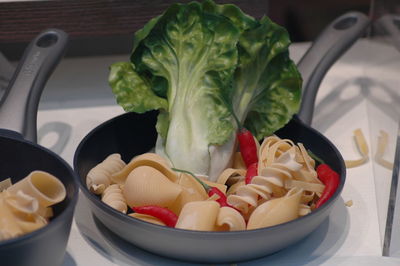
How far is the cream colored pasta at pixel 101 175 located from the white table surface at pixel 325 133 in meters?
0.06

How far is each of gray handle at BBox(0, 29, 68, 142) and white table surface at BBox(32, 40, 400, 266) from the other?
12 centimetres

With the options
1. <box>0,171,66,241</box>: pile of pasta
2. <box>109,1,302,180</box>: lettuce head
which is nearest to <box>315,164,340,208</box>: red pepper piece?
<box>109,1,302,180</box>: lettuce head

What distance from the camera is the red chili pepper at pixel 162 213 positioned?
0.85 m

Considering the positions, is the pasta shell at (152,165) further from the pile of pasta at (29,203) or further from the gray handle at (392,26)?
the gray handle at (392,26)

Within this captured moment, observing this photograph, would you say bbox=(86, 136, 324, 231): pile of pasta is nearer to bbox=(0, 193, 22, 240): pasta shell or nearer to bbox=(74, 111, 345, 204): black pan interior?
bbox=(74, 111, 345, 204): black pan interior

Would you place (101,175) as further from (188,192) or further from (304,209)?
(304,209)

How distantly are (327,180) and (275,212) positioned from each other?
12cm

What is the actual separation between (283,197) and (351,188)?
22 centimetres

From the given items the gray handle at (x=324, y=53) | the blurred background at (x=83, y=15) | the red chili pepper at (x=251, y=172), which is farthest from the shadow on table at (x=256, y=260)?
the blurred background at (x=83, y=15)

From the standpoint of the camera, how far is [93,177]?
913 millimetres

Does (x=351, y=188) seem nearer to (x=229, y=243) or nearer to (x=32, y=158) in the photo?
(x=229, y=243)

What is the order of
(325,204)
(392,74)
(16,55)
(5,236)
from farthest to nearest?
(16,55), (392,74), (325,204), (5,236)


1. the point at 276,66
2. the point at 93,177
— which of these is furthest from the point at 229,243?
the point at 276,66

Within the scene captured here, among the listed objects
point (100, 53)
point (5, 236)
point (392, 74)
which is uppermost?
point (5, 236)
